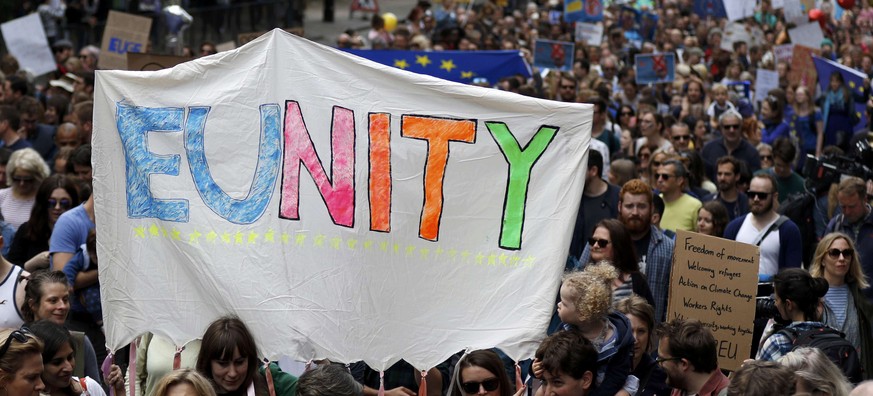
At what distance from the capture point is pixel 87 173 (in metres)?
9.06

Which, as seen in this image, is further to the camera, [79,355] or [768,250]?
[768,250]

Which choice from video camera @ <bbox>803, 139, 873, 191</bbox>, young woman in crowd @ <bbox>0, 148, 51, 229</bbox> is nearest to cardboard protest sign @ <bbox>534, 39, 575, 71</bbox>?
video camera @ <bbox>803, 139, 873, 191</bbox>

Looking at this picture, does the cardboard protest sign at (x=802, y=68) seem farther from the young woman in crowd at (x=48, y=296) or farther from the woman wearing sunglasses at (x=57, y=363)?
the woman wearing sunglasses at (x=57, y=363)

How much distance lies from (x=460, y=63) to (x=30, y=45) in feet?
17.0

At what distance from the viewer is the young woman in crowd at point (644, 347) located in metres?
5.72

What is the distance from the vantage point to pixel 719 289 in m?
6.77

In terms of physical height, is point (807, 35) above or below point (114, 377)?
above

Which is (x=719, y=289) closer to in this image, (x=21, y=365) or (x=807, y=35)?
(x=21, y=365)

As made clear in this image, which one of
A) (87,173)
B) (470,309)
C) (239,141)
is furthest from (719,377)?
(87,173)

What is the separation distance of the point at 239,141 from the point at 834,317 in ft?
10.7

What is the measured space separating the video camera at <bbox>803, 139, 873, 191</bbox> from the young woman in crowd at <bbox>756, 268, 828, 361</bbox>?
3.74 metres

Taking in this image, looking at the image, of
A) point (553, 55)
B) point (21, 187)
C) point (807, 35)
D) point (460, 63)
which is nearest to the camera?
point (21, 187)

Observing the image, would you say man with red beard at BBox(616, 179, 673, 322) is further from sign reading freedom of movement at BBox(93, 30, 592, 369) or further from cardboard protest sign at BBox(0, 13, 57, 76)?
cardboard protest sign at BBox(0, 13, 57, 76)

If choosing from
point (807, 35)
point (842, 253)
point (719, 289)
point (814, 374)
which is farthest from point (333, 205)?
point (807, 35)
